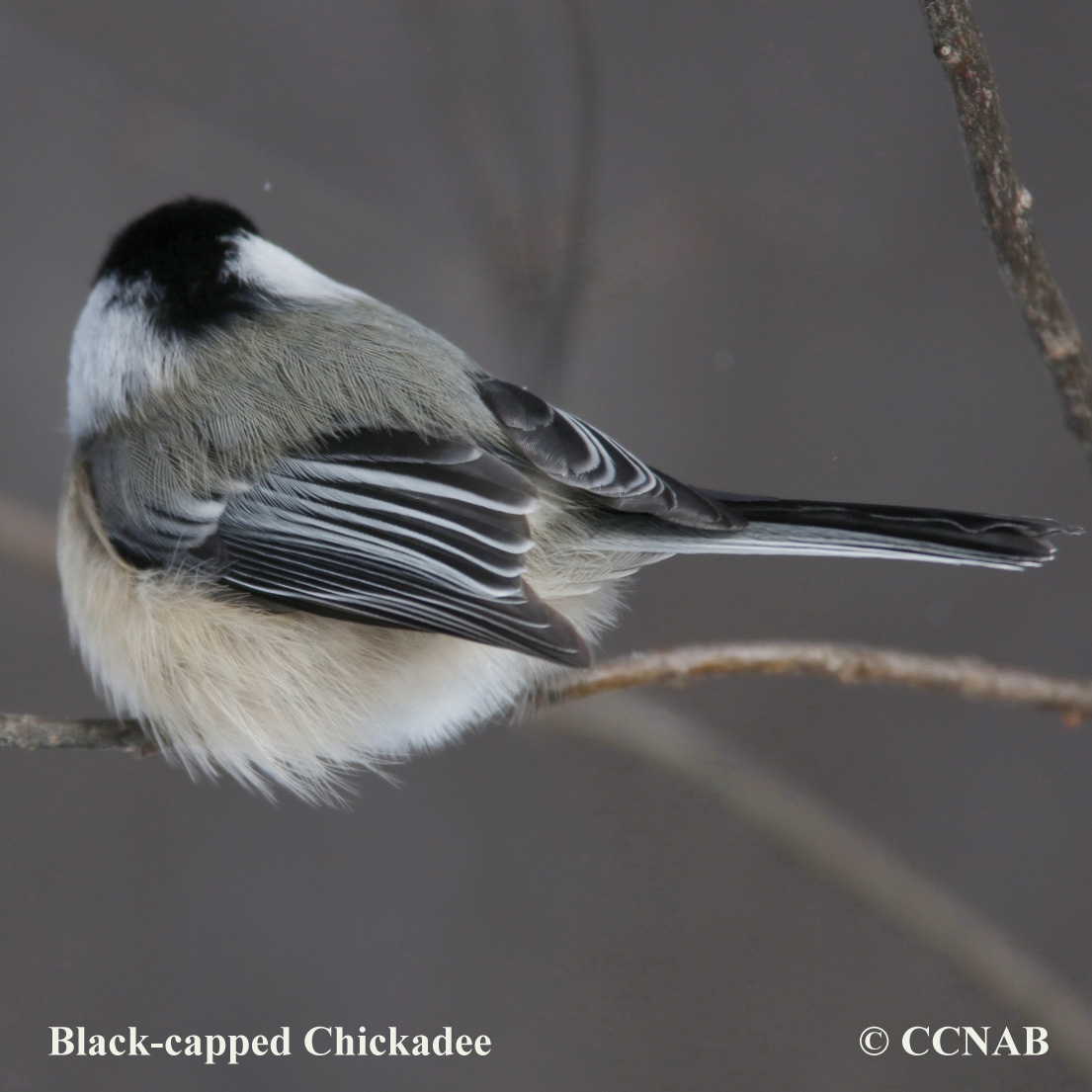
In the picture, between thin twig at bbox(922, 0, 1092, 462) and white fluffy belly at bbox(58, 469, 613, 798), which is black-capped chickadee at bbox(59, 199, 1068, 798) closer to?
white fluffy belly at bbox(58, 469, 613, 798)

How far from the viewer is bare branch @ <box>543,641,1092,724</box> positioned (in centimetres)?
135

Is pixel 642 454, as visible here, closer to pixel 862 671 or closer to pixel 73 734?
pixel 862 671

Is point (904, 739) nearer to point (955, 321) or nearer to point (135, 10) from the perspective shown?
Answer: point (955, 321)

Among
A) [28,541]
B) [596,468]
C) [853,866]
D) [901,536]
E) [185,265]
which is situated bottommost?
[853,866]

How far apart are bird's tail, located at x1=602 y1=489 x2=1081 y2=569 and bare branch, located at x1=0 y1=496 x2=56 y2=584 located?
107 cm

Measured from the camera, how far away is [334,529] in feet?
4.26

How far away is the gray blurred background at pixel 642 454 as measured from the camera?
211 centimetres

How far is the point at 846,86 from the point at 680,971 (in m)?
1.87

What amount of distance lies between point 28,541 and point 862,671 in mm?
1254

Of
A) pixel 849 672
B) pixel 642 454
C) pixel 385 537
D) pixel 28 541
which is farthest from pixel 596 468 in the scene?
pixel 642 454

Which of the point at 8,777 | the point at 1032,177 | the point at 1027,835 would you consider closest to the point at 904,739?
the point at 1027,835

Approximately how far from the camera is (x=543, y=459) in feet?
4.46

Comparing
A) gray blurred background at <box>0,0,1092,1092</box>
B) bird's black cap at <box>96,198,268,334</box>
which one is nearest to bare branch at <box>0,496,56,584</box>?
bird's black cap at <box>96,198,268,334</box>

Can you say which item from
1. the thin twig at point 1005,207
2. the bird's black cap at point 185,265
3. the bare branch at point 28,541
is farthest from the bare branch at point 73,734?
→ the thin twig at point 1005,207
